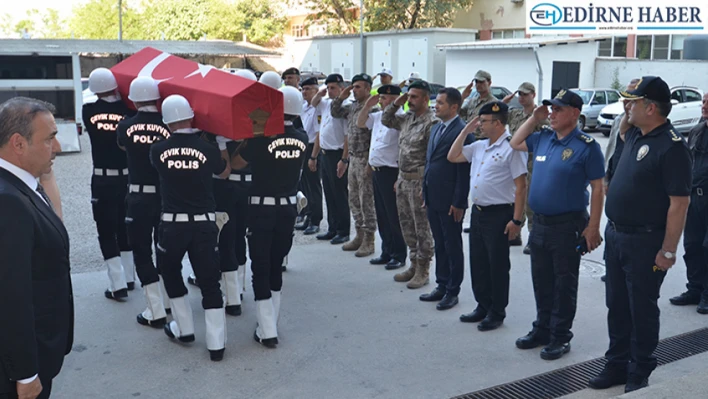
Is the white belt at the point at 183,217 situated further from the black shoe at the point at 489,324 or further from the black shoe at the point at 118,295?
the black shoe at the point at 489,324

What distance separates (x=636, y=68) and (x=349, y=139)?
2409cm

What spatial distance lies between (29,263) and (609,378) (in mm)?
3610

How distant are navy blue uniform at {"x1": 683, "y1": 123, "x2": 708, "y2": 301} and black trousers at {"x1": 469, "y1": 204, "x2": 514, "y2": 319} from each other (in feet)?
6.13

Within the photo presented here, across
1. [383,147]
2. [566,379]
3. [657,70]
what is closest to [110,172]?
[383,147]

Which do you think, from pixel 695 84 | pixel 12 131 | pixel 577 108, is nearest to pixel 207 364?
pixel 12 131

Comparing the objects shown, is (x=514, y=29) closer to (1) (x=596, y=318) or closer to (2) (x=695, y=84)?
(2) (x=695, y=84)

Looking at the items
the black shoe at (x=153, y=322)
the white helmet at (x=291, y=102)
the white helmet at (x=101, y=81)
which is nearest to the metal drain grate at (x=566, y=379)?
the white helmet at (x=291, y=102)

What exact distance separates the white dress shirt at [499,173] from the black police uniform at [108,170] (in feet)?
10.3

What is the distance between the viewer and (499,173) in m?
5.49

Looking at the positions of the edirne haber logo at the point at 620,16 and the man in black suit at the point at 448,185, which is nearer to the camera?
the man in black suit at the point at 448,185

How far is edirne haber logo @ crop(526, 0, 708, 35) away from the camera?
31359 millimetres

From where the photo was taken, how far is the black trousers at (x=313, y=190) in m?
9.04

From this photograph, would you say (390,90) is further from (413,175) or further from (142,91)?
(142,91)

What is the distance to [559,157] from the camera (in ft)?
15.9
